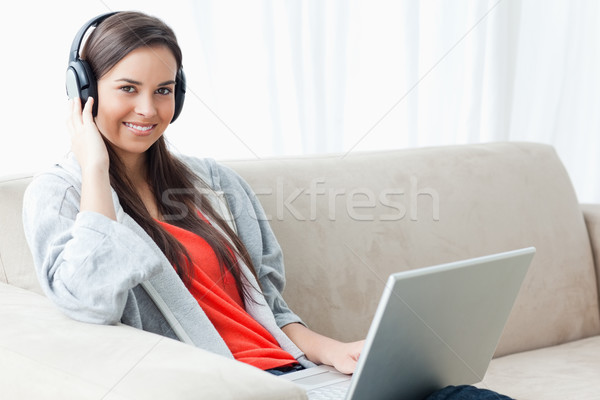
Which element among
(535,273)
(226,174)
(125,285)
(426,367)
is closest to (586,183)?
(535,273)

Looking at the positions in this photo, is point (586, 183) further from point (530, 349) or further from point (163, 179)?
point (163, 179)

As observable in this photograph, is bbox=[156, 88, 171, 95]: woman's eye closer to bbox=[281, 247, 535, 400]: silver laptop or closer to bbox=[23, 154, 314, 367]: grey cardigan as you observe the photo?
bbox=[23, 154, 314, 367]: grey cardigan

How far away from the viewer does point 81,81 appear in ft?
3.71

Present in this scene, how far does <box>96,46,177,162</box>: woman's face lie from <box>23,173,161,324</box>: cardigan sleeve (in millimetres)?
206

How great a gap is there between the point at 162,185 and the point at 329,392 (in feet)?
1.62

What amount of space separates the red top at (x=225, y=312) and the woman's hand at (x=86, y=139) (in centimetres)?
17

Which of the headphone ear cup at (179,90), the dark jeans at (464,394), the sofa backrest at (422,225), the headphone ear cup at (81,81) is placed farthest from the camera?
the sofa backrest at (422,225)

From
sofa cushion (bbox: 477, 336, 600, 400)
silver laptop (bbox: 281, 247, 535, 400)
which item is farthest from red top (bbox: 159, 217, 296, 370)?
sofa cushion (bbox: 477, 336, 600, 400)

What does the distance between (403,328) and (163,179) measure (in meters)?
0.63

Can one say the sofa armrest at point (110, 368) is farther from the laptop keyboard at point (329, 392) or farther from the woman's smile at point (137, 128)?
the woman's smile at point (137, 128)

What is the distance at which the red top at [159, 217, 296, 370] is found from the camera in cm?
115

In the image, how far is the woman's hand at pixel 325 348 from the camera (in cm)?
114

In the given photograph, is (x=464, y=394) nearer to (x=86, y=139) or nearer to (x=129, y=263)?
(x=129, y=263)

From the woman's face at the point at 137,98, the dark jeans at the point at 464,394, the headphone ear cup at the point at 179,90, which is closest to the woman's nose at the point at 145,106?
the woman's face at the point at 137,98
